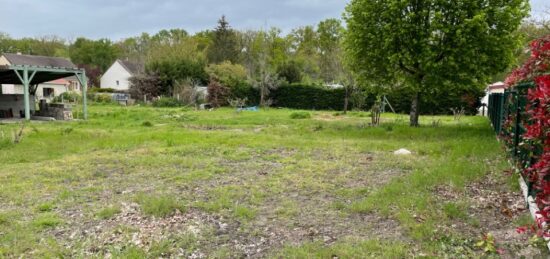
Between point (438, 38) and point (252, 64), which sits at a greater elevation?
point (252, 64)

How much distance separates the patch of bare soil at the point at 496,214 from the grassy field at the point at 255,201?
20 millimetres

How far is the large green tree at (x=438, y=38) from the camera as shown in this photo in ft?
33.5

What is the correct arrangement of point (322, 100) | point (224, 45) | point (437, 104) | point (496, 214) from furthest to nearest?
point (224, 45) → point (322, 100) → point (437, 104) → point (496, 214)

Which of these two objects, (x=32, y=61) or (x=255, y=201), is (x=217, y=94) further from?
(x=255, y=201)

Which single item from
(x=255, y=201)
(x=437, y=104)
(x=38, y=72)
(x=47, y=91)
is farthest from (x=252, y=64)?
(x=255, y=201)

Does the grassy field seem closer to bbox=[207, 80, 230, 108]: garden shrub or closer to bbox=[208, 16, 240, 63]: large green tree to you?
bbox=[207, 80, 230, 108]: garden shrub

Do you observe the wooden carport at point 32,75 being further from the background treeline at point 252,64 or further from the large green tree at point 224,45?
the large green tree at point 224,45

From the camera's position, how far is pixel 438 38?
1070cm

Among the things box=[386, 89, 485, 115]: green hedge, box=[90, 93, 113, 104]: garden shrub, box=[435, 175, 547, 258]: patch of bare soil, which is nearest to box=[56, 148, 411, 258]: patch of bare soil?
box=[435, 175, 547, 258]: patch of bare soil

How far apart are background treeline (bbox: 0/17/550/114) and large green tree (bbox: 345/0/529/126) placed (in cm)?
67

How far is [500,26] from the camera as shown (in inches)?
406

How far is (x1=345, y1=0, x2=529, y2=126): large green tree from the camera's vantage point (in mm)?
10203

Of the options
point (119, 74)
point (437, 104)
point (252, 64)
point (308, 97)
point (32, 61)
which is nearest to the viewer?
point (437, 104)

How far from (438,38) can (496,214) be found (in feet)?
25.5
